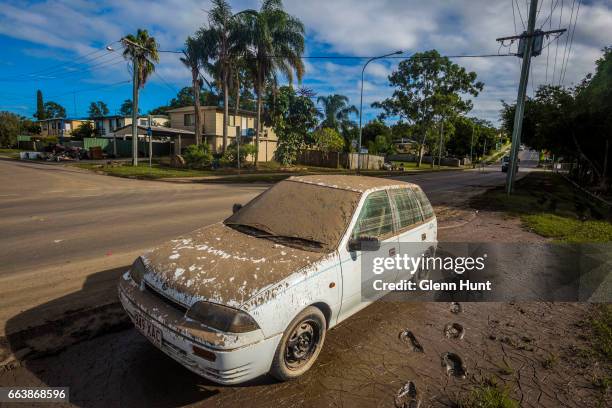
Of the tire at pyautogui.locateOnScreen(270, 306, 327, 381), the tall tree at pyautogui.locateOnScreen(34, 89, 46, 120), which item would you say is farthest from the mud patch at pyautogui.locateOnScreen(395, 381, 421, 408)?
the tall tree at pyautogui.locateOnScreen(34, 89, 46, 120)

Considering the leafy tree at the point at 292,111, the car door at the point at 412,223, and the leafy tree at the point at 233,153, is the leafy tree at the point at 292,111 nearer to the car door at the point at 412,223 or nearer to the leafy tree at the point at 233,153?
the leafy tree at the point at 233,153

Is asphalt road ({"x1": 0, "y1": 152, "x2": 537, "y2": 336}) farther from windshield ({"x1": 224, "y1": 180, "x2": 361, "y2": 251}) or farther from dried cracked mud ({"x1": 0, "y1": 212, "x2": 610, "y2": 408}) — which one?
windshield ({"x1": 224, "y1": 180, "x2": 361, "y2": 251})

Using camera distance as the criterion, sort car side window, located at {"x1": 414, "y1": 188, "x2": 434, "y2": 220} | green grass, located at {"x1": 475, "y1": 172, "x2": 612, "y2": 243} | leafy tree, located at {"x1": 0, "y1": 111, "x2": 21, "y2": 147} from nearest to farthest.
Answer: car side window, located at {"x1": 414, "y1": 188, "x2": 434, "y2": 220} < green grass, located at {"x1": 475, "y1": 172, "x2": 612, "y2": 243} < leafy tree, located at {"x1": 0, "y1": 111, "x2": 21, "y2": 147}

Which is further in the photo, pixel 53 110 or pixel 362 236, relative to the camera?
pixel 53 110

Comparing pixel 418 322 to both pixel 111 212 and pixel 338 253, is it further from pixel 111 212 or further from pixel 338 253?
pixel 111 212

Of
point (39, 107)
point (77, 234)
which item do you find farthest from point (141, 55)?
point (39, 107)

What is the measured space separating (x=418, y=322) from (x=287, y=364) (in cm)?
196

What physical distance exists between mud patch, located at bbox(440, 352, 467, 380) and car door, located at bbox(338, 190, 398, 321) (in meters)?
0.91

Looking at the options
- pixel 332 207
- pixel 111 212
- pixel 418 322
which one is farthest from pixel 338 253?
pixel 111 212

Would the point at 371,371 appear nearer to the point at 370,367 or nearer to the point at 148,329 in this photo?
the point at 370,367

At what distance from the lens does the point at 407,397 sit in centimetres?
282

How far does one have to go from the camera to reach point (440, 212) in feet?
37.3

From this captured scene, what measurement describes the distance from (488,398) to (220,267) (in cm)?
238

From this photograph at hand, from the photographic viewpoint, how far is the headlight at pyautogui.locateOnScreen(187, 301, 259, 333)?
2393 mm
